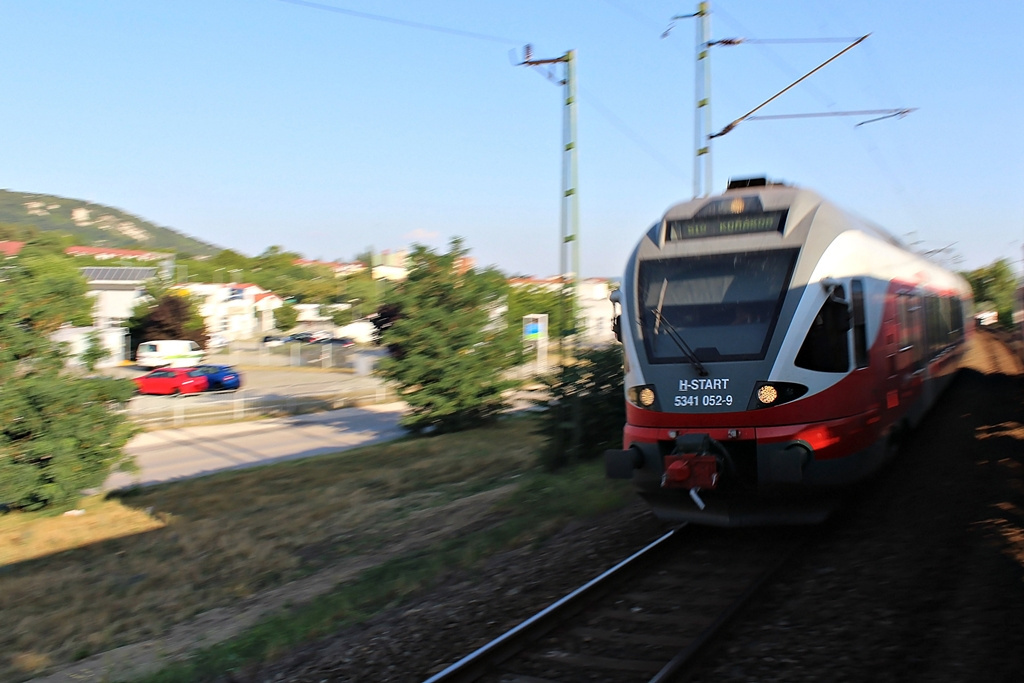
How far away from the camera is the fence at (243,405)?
32281mm

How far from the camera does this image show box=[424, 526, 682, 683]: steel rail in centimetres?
556

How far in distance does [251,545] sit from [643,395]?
7734 mm

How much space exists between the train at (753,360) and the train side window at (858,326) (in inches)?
0.8

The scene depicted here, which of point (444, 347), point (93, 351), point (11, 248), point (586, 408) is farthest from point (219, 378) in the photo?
point (586, 408)

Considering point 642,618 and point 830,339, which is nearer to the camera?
point 642,618

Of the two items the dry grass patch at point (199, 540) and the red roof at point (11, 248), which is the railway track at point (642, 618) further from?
the red roof at point (11, 248)

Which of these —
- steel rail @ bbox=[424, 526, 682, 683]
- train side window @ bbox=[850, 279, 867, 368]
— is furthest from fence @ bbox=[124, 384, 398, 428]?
steel rail @ bbox=[424, 526, 682, 683]

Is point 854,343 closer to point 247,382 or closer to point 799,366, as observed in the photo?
point 799,366

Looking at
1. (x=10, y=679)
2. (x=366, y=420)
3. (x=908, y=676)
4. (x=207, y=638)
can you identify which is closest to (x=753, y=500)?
(x=908, y=676)

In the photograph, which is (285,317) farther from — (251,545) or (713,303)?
(713,303)

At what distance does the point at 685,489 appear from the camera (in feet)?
26.2

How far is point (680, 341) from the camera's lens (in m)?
8.41

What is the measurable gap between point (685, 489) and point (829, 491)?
140 cm

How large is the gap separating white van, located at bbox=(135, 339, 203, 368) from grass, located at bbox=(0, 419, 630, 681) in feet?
89.6
